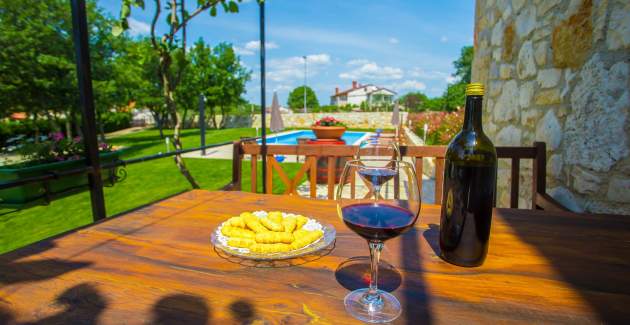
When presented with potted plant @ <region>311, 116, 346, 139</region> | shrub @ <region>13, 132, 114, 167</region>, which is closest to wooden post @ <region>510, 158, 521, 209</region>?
potted plant @ <region>311, 116, 346, 139</region>

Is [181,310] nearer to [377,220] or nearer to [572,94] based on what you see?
[377,220]

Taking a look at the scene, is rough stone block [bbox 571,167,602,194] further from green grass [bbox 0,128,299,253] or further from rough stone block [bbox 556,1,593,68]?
green grass [bbox 0,128,299,253]

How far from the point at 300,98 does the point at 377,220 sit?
219 feet

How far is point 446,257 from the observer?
72cm

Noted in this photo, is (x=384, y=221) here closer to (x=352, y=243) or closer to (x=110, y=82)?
(x=352, y=243)

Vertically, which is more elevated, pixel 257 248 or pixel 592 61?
pixel 592 61

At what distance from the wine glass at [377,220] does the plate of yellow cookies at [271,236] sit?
19cm

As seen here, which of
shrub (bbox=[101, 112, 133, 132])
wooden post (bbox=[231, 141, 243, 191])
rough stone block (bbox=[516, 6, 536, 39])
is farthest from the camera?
shrub (bbox=[101, 112, 133, 132])

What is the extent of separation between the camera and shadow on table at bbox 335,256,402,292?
24.6 inches

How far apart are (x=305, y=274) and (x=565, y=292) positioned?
52cm

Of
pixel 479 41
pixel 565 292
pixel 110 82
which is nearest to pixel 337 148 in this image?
pixel 565 292

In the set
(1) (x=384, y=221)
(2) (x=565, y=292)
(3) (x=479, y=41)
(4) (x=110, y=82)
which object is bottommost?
(2) (x=565, y=292)

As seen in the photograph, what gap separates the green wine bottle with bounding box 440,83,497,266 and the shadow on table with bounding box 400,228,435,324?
10cm

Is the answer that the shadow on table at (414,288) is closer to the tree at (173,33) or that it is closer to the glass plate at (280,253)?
the glass plate at (280,253)
